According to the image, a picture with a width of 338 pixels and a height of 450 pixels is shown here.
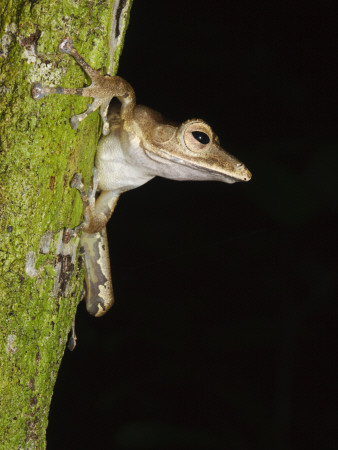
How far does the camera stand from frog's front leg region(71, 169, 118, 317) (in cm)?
298

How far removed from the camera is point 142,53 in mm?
5559

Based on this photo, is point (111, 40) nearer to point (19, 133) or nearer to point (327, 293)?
point (19, 133)

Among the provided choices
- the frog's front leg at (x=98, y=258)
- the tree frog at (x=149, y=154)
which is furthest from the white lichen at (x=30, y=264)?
the frog's front leg at (x=98, y=258)

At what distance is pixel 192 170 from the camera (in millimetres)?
2928

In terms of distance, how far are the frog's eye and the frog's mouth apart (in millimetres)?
82

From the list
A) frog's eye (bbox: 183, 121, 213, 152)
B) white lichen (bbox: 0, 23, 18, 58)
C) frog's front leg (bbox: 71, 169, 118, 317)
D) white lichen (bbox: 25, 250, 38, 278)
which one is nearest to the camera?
white lichen (bbox: 0, 23, 18, 58)

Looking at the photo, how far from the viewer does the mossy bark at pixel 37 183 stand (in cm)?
180

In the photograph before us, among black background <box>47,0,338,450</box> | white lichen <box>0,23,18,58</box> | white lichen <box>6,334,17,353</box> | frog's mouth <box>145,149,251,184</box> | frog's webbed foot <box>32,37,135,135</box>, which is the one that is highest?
white lichen <box>0,23,18,58</box>

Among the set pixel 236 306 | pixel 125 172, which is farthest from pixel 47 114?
pixel 236 306

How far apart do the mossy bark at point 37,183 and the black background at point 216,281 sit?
292 centimetres

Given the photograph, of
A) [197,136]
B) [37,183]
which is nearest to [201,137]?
[197,136]

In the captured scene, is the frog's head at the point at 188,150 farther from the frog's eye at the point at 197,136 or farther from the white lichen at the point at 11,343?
the white lichen at the point at 11,343

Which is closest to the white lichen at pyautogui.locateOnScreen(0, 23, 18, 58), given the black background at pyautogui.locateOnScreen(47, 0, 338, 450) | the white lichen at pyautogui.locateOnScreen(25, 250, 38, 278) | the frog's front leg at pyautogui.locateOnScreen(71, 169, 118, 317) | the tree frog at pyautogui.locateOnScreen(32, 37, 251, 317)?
the white lichen at pyautogui.locateOnScreen(25, 250, 38, 278)

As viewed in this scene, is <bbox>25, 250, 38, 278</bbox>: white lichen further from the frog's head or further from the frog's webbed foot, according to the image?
the frog's head
